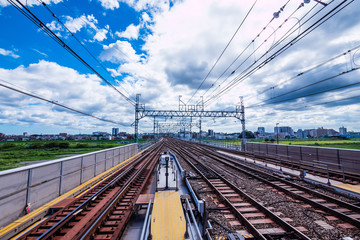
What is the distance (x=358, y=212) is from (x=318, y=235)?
3195mm

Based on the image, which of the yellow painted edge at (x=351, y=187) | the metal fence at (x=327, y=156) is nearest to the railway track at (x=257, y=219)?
the metal fence at (x=327, y=156)

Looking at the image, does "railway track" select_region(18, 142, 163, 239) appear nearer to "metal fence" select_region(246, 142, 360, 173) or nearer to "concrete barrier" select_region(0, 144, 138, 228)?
"concrete barrier" select_region(0, 144, 138, 228)

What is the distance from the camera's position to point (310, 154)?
15336 millimetres

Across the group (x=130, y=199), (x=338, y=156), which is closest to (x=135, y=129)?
(x=130, y=199)

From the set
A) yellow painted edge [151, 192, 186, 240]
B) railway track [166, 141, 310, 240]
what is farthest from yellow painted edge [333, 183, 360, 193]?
yellow painted edge [151, 192, 186, 240]

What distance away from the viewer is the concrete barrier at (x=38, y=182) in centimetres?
553

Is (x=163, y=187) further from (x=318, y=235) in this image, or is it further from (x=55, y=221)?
(x=318, y=235)

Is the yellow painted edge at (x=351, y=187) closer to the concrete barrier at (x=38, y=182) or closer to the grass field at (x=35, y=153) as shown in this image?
the concrete barrier at (x=38, y=182)

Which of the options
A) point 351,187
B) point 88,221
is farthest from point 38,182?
point 351,187

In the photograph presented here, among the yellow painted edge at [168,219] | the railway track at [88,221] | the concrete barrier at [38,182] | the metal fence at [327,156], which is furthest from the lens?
the metal fence at [327,156]

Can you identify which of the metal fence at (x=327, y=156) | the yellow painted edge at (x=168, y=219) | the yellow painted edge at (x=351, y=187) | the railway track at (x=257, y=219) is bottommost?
the railway track at (x=257, y=219)

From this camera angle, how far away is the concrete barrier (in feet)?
18.1

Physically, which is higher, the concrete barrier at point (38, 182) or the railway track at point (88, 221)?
the concrete barrier at point (38, 182)

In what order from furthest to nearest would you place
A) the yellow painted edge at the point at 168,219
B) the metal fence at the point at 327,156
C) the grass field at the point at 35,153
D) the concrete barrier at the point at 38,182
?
the grass field at the point at 35,153 → the metal fence at the point at 327,156 → the concrete barrier at the point at 38,182 → the yellow painted edge at the point at 168,219
